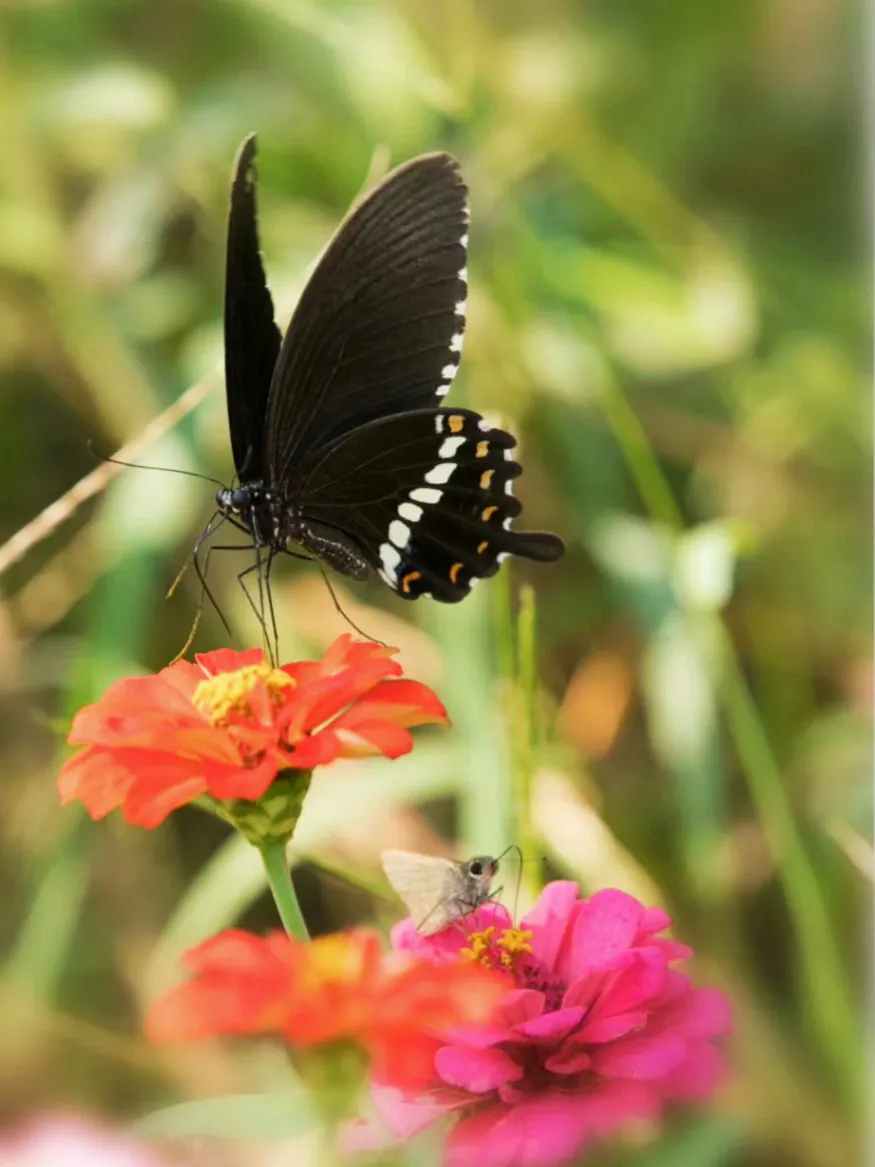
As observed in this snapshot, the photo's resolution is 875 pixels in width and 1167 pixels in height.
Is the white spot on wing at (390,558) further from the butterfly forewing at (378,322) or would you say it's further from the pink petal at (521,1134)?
the pink petal at (521,1134)

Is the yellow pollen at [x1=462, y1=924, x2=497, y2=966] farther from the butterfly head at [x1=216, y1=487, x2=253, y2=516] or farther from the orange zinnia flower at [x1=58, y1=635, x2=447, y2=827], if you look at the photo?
the butterfly head at [x1=216, y1=487, x2=253, y2=516]

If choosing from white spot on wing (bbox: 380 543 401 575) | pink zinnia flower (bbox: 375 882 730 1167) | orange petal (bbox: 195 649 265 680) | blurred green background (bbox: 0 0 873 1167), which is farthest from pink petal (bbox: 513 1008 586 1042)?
blurred green background (bbox: 0 0 873 1167)

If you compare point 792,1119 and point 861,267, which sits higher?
point 861,267

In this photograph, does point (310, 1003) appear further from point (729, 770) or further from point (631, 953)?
point (729, 770)

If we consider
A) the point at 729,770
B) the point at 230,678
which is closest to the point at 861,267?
the point at 729,770

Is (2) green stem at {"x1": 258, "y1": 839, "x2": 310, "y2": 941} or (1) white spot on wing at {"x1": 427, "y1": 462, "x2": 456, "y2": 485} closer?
(2) green stem at {"x1": 258, "y1": 839, "x2": 310, "y2": 941}
